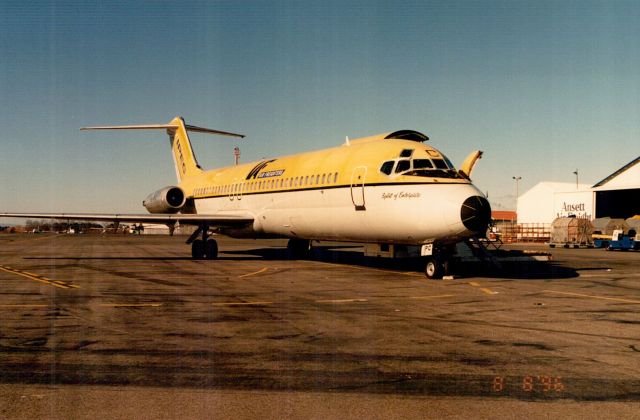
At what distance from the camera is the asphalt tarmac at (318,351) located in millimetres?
5047

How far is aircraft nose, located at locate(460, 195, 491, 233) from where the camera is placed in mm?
14281

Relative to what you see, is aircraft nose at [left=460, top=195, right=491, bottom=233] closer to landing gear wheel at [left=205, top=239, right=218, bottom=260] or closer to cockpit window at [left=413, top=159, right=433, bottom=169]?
cockpit window at [left=413, top=159, right=433, bottom=169]

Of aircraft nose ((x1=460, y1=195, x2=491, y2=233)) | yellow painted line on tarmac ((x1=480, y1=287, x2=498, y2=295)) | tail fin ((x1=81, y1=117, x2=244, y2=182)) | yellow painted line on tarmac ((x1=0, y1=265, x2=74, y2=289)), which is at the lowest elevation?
yellow painted line on tarmac ((x1=480, y1=287, x2=498, y2=295))

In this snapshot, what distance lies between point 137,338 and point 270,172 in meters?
16.2

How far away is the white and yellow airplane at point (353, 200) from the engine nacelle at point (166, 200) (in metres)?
1.70

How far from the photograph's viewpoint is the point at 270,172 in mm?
23609

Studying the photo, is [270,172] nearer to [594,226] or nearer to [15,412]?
[15,412]

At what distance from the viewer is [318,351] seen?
7043 millimetres

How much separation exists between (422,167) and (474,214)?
2442 mm

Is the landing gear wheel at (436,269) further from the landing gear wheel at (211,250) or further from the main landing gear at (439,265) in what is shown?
the landing gear wheel at (211,250)

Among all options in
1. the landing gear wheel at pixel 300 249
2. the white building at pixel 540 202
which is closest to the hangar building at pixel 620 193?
the white building at pixel 540 202

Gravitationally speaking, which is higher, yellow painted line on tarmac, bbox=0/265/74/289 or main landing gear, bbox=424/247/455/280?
main landing gear, bbox=424/247/455/280

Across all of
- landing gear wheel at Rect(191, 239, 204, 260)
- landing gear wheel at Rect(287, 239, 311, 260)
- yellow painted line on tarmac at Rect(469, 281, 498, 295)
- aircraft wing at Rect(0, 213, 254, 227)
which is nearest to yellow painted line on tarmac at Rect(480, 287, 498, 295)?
yellow painted line on tarmac at Rect(469, 281, 498, 295)

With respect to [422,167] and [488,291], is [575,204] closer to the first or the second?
[422,167]
